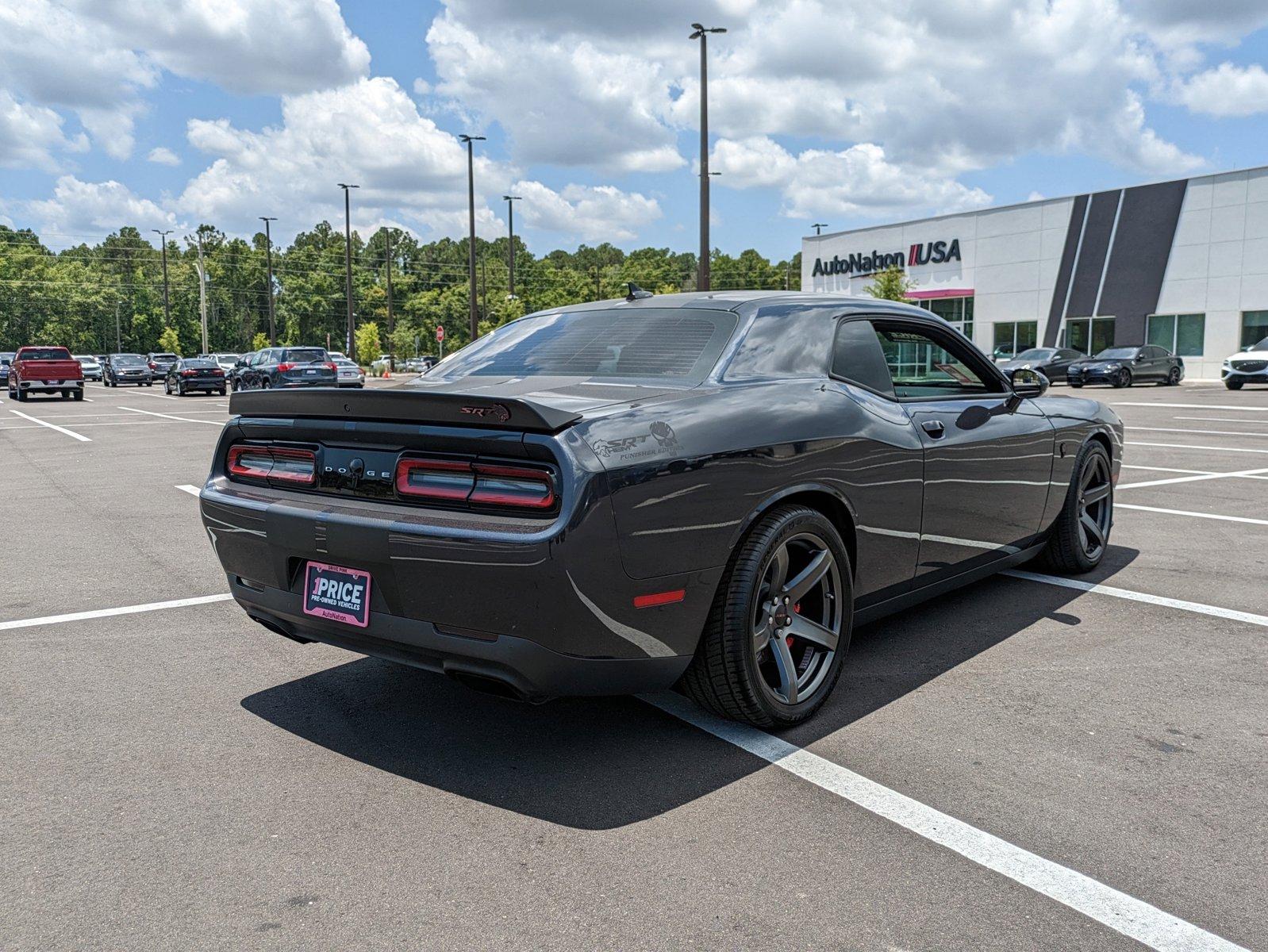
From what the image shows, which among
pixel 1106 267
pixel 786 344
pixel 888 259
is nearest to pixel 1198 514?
pixel 786 344

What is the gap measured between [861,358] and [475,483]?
1867 millimetres

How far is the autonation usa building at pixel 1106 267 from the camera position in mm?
37219

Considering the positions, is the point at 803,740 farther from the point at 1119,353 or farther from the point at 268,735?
the point at 1119,353

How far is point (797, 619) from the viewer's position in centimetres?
362

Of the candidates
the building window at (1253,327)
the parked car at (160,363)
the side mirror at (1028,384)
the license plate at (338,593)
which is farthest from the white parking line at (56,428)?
the building window at (1253,327)

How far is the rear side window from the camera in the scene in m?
3.76

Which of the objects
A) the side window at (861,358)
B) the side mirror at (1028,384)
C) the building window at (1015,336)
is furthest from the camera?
the building window at (1015,336)

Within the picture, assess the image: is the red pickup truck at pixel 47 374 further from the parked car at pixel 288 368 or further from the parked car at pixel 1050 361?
the parked car at pixel 1050 361

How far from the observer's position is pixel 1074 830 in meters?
2.85

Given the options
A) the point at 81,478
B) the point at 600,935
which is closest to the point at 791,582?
the point at 600,935

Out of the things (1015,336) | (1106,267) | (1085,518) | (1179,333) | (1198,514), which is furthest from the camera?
(1015,336)

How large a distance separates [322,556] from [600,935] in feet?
5.11

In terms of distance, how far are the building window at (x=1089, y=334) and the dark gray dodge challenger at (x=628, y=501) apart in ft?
134

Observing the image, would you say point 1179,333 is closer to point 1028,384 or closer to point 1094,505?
point 1094,505
